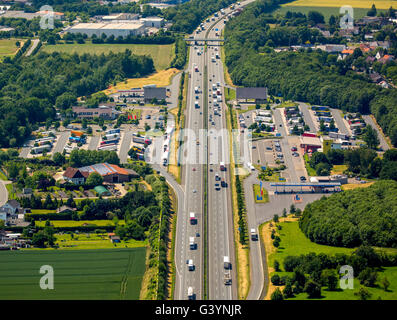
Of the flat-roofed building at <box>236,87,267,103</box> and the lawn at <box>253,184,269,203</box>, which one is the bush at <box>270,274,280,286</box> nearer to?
the lawn at <box>253,184,269,203</box>

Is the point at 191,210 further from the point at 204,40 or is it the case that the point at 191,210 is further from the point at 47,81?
the point at 204,40

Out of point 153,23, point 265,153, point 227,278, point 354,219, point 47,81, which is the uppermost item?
point 354,219

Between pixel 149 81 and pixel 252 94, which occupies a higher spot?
pixel 252 94

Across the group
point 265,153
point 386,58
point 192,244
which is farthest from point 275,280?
point 386,58

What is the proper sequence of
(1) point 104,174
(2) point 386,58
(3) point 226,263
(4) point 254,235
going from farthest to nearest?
(2) point 386,58 → (1) point 104,174 → (4) point 254,235 → (3) point 226,263

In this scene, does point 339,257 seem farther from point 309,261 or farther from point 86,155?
point 86,155

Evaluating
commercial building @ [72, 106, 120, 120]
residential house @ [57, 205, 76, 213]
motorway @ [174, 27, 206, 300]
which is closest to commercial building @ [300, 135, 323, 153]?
motorway @ [174, 27, 206, 300]

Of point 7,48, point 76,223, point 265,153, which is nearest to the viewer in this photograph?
point 76,223

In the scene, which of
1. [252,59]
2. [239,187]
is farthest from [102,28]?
[239,187]
